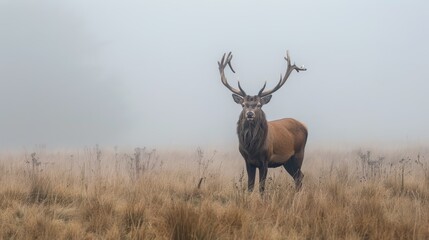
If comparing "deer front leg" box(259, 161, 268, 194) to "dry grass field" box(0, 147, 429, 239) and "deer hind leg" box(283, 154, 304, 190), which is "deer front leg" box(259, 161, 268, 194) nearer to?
"dry grass field" box(0, 147, 429, 239)

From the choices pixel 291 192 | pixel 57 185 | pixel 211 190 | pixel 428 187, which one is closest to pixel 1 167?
pixel 57 185

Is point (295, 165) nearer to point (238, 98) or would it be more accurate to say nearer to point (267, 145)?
point (267, 145)

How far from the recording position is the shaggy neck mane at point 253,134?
6.65m

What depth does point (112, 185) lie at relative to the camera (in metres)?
6.18

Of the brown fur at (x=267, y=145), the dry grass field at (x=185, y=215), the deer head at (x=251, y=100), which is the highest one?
the deer head at (x=251, y=100)

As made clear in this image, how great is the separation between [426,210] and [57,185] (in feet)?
15.0

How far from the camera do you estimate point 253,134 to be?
6641 millimetres

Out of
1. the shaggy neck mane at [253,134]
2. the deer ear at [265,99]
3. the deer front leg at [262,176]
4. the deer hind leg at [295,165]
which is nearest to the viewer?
the deer front leg at [262,176]

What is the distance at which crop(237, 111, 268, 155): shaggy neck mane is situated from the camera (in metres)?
6.65

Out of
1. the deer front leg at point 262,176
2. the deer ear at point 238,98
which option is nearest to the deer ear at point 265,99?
the deer ear at point 238,98

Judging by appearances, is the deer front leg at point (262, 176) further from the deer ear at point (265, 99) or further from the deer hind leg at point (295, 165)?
the deer hind leg at point (295, 165)

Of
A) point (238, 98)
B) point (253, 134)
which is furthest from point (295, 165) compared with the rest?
point (238, 98)

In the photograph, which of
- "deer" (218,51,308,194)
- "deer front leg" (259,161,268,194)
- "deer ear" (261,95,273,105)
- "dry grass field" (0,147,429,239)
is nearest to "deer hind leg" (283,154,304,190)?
"deer" (218,51,308,194)

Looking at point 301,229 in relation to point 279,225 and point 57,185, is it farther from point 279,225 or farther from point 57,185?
point 57,185
